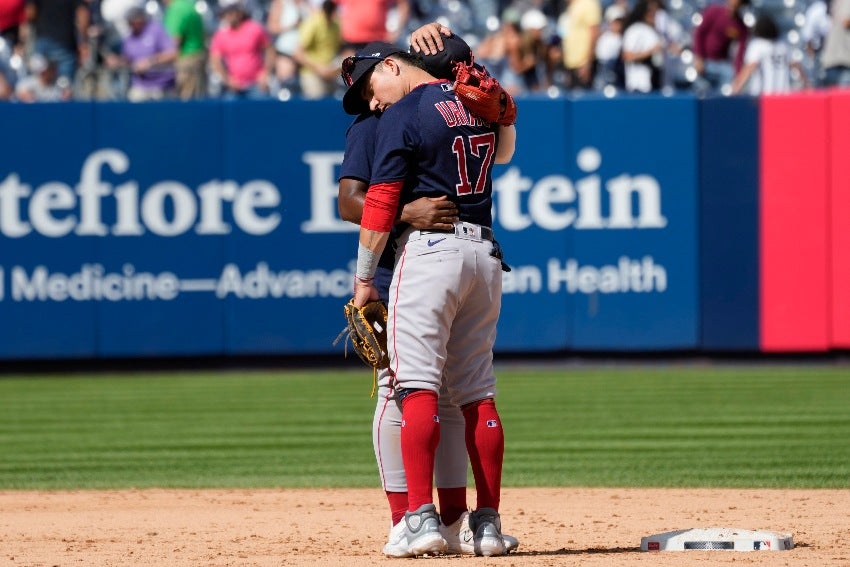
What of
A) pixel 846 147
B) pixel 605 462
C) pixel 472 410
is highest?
pixel 846 147

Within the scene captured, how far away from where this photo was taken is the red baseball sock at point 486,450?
5289 mm

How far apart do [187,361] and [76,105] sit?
260cm

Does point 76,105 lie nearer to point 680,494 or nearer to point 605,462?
point 605,462

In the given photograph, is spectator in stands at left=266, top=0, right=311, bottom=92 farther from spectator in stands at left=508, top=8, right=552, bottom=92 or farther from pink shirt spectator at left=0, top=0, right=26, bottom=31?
pink shirt spectator at left=0, top=0, right=26, bottom=31

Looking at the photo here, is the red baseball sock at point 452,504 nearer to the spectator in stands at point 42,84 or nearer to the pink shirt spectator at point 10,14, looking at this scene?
the spectator in stands at point 42,84

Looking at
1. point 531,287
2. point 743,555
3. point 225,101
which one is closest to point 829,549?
point 743,555

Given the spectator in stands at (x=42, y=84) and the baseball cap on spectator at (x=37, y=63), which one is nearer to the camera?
the spectator in stands at (x=42, y=84)

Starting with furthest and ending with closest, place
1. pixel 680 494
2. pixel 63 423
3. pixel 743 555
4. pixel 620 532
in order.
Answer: pixel 63 423 → pixel 680 494 → pixel 620 532 → pixel 743 555

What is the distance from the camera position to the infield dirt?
5242mm

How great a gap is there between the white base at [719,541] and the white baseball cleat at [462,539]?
1.57 ft

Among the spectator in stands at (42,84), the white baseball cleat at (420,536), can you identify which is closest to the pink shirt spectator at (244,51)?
the spectator in stands at (42,84)

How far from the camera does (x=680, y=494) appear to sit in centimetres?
727

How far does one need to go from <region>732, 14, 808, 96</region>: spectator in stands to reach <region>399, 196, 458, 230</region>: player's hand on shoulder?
31.0 feet

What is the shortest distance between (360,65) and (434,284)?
2.94 feet
